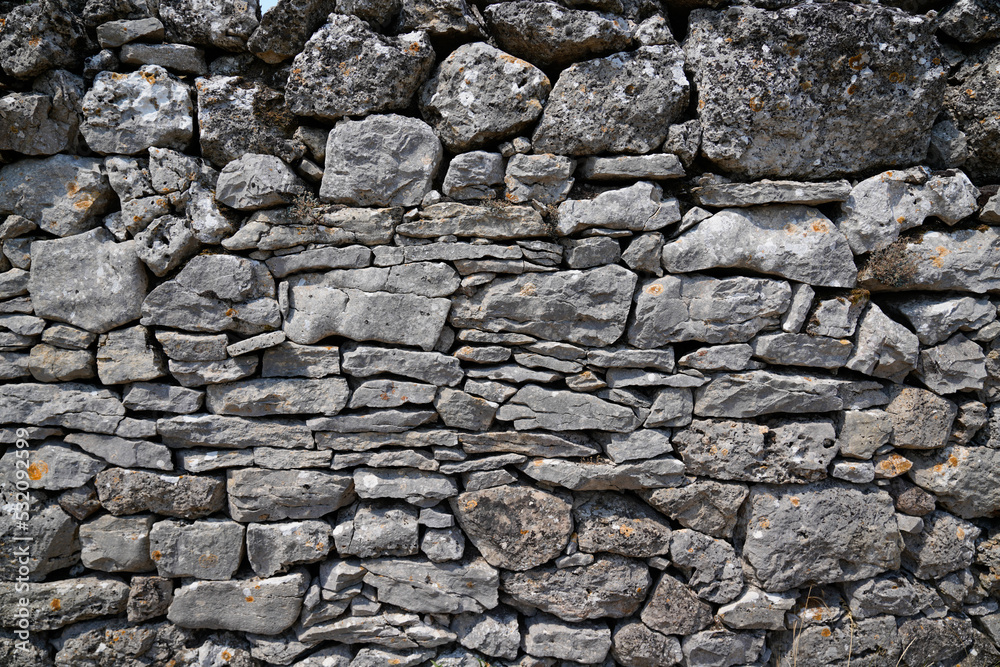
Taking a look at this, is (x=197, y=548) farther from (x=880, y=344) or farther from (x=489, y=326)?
(x=880, y=344)

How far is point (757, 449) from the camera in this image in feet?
10.6

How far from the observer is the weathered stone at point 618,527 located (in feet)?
10.7

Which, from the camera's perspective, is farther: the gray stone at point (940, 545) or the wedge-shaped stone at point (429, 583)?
the gray stone at point (940, 545)

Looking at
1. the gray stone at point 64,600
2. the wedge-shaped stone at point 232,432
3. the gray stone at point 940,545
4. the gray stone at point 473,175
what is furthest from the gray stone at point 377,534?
the gray stone at point 940,545

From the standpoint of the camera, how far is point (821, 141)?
3137mm

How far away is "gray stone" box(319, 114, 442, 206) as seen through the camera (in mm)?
3057

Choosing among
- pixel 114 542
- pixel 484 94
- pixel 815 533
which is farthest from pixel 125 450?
pixel 815 533

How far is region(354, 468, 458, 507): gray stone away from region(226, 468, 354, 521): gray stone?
0.33 feet

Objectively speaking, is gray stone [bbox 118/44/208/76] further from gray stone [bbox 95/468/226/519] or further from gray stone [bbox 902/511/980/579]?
gray stone [bbox 902/511/980/579]

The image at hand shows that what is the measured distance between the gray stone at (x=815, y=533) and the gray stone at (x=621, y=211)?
5.95 feet

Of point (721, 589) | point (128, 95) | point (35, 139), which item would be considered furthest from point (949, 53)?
point (35, 139)

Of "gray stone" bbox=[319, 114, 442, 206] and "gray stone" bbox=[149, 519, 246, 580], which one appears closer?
"gray stone" bbox=[319, 114, 442, 206]

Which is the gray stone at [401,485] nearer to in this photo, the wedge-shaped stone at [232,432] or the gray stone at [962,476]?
the wedge-shaped stone at [232,432]

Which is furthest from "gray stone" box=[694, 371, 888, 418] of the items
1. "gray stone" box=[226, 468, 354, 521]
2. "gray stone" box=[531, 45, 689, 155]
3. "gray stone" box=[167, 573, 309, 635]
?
"gray stone" box=[167, 573, 309, 635]
